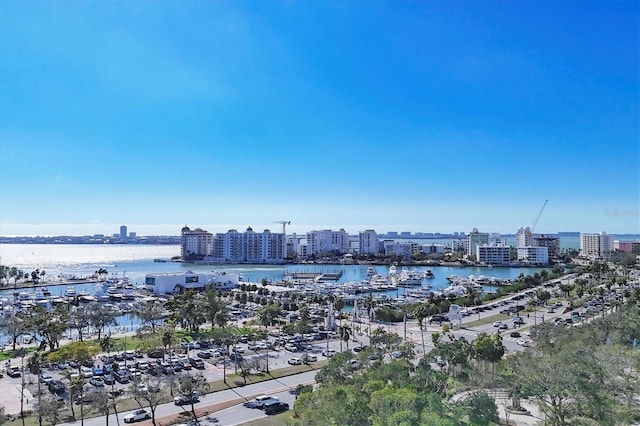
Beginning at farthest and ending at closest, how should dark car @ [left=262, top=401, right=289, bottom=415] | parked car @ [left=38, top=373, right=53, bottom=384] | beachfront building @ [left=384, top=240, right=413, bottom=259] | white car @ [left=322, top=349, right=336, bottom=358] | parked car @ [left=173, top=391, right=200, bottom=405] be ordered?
beachfront building @ [left=384, top=240, right=413, bottom=259], white car @ [left=322, top=349, right=336, bottom=358], parked car @ [left=38, top=373, right=53, bottom=384], parked car @ [left=173, top=391, right=200, bottom=405], dark car @ [left=262, top=401, right=289, bottom=415]

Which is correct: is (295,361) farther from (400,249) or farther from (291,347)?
(400,249)

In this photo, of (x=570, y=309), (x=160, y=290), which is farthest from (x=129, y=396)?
(x=160, y=290)

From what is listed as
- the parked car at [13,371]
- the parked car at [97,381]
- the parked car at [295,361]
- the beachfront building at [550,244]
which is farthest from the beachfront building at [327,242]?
the parked car at [97,381]

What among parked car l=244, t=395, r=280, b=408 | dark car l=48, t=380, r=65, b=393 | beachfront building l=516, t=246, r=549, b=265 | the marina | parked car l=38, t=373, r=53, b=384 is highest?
beachfront building l=516, t=246, r=549, b=265

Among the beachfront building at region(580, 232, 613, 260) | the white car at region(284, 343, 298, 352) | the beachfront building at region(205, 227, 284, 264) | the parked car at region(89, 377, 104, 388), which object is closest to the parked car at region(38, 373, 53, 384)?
the parked car at region(89, 377, 104, 388)

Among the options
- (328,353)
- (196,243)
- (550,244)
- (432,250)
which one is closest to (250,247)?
(196,243)

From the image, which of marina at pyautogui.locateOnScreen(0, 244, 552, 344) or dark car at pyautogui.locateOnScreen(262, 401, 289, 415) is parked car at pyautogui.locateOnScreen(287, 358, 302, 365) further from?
marina at pyautogui.locateOnScreen(0, 244, 552, 344)
